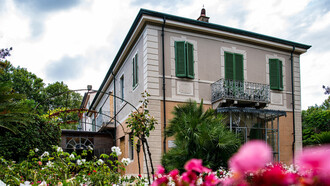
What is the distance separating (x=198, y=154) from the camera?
7.74 meters

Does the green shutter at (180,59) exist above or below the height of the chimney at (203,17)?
below

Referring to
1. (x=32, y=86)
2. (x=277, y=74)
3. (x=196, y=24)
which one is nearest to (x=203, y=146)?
(x=196, y=24)

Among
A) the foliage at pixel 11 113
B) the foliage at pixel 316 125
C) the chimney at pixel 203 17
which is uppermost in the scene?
the chimney at pixel 203 17

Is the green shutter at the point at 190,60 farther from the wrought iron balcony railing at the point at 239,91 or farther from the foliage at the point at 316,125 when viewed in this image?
the foliage at the point at 316,125

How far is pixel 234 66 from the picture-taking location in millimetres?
14070

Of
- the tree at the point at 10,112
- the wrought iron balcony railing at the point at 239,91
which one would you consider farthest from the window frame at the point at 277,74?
the tree at the point at 10,112

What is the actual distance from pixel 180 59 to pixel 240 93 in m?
2.78

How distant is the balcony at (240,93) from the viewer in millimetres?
12552

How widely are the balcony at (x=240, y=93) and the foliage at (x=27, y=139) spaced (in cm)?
639

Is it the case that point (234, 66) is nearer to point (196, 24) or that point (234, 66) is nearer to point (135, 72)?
point (196, 24)

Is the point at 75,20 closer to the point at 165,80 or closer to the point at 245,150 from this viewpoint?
the point at 165,80

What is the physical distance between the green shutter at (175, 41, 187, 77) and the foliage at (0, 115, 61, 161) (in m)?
5.17

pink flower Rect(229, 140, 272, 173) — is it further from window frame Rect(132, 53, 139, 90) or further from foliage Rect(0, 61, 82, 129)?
foliage Rect(0, 61, 82, 129)

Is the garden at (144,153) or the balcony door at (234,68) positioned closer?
the garden at (144,153)
